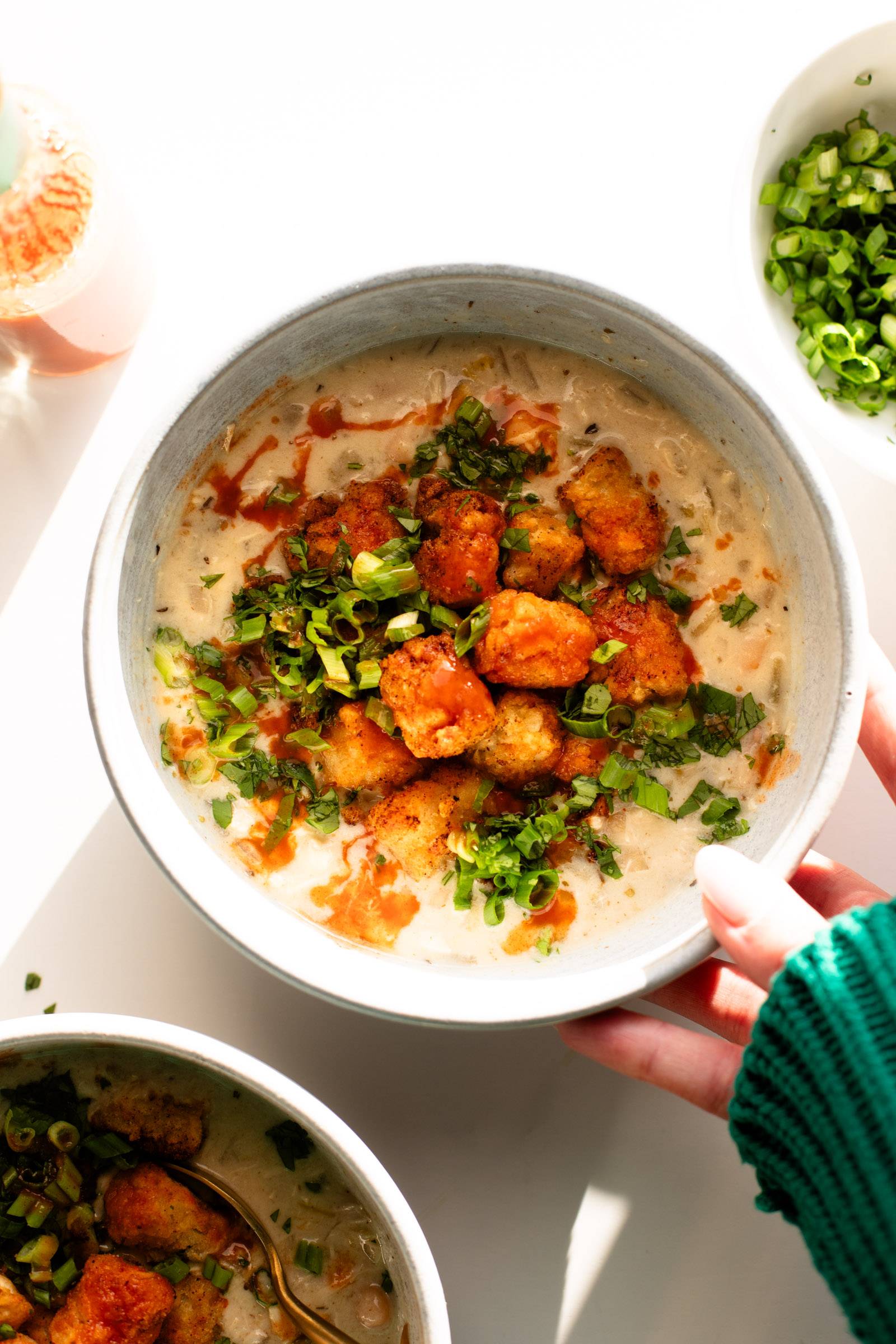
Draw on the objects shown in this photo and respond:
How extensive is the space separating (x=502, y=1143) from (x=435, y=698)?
76 cm

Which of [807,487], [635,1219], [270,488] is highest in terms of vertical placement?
[807,487]

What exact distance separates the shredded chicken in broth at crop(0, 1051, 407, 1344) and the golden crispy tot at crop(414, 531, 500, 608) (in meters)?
0.81

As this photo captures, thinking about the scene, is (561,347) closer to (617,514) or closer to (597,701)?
(617,514)

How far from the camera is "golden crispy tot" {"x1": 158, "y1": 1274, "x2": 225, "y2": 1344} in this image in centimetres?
160

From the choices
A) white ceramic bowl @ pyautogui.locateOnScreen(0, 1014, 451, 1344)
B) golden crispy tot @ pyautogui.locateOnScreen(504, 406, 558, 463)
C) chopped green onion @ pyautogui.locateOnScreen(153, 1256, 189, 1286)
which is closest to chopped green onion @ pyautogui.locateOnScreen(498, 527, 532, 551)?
golden crispy tot @ pyautogui.locateOnScreen(504, 406, 558, 463)

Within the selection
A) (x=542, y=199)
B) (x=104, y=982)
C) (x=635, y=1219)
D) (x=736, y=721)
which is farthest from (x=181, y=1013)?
(x=542, y=199)

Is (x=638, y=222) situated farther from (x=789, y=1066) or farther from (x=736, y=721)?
(x=789, y=1066)

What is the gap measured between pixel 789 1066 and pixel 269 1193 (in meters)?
0.85

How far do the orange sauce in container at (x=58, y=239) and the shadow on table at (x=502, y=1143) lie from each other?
78 cm

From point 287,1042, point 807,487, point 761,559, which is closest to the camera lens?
point 807,487

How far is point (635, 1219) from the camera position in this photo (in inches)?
70.0

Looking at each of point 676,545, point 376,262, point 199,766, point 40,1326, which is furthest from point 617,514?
point 40,1326

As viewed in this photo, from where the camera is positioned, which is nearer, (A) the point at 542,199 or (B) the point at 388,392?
(B) the point at 388,392

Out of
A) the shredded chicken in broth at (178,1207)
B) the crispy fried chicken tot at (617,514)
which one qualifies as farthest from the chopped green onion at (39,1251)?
the crispy fried chicken tot at (617,514)
